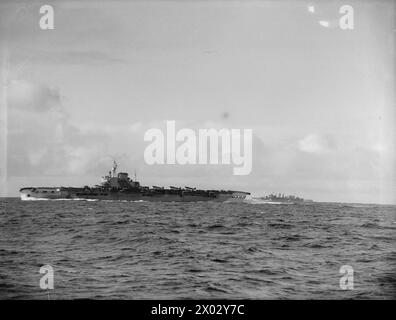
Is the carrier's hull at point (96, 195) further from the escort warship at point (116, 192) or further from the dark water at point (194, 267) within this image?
the dark water at point (194, 267)

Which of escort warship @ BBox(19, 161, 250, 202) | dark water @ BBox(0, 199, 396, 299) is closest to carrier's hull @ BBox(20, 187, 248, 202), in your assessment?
escort warship @ BBox(19, 161, 250, 202)

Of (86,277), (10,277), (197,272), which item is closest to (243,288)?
(197,272)

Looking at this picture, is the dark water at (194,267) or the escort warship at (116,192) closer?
the dark water at (194,267)

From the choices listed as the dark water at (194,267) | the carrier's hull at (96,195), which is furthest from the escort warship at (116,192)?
the dark water at (194,267)

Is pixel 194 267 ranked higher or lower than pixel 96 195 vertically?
higher

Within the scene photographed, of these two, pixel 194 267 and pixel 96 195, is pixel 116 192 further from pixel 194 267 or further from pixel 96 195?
pixel 194 267

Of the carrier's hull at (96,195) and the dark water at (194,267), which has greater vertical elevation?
the dark water at (194,267)

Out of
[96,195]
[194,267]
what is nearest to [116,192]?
[96,195]

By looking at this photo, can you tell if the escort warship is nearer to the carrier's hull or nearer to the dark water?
the carrier's hull

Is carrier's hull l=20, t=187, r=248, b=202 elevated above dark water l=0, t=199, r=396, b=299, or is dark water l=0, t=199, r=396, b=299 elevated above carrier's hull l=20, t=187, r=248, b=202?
dark water l=0, t=199, r=396, b=299

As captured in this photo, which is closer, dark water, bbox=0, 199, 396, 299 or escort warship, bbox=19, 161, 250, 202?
dark water, bbox=0, 199, 396, 299
